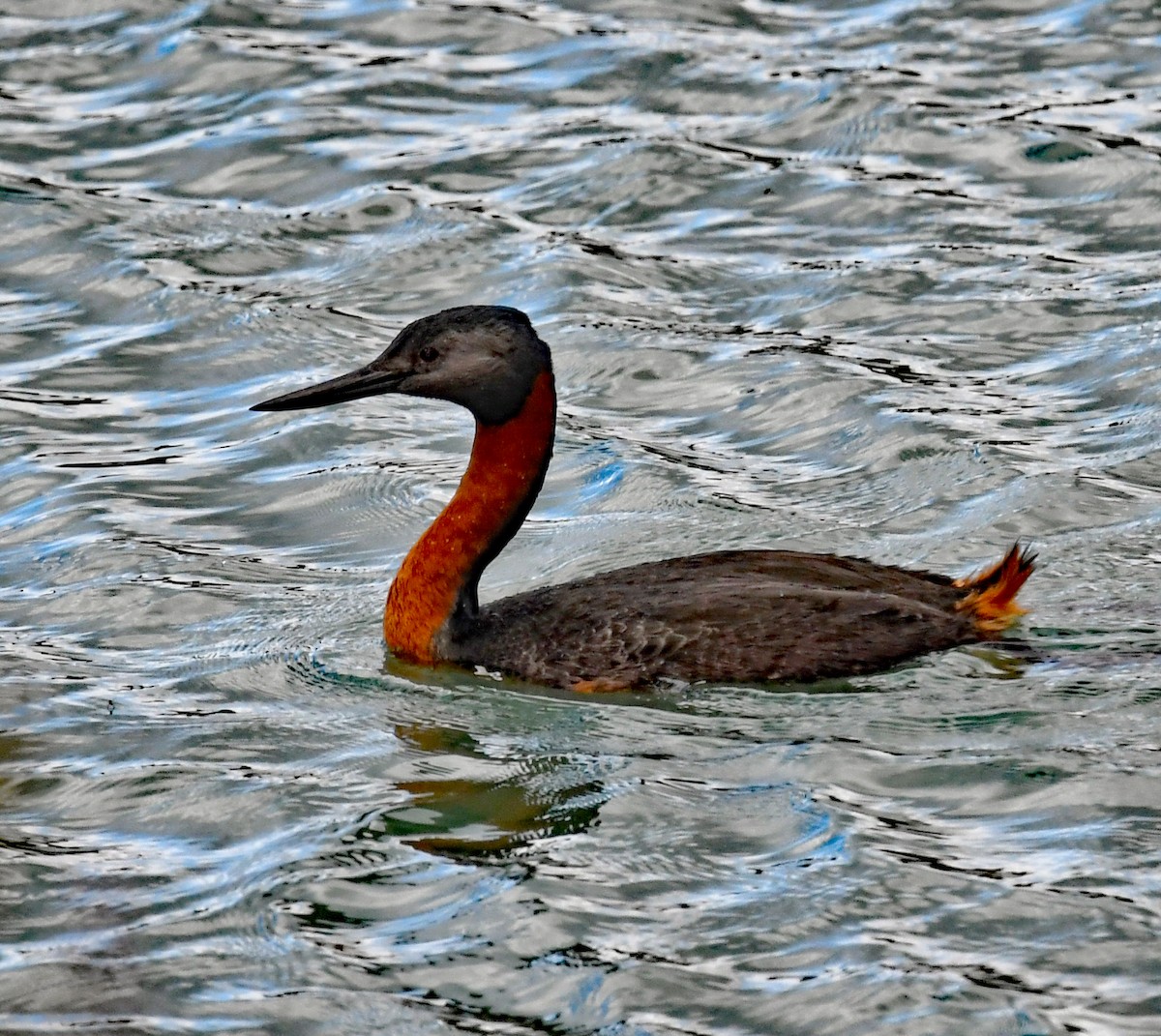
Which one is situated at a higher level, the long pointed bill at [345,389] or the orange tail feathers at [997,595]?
the long pointed bill at [345,389]

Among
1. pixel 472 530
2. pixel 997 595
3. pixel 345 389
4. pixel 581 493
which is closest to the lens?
pixel 997 595

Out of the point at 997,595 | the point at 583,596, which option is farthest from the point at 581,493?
A: the point at 997,595

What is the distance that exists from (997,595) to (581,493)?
2.20 m

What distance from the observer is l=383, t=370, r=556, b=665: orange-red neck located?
7574mm

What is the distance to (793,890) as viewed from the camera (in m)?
5.87

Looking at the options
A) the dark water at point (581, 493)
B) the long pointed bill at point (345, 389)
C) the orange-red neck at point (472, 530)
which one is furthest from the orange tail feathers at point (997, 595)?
the long pointed bill at point (345, 389)

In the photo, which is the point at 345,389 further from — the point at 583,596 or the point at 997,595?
the point at 997,595

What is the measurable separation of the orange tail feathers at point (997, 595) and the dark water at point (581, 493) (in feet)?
0.44

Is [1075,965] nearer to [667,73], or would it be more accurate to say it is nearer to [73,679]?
[73,679]

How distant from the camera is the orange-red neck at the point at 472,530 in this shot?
7574mm

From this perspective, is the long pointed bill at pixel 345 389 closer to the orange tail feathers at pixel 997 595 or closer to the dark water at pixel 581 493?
the dark water at pixel 581 493

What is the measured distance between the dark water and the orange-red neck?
0.22m

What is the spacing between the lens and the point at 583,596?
7.50 m

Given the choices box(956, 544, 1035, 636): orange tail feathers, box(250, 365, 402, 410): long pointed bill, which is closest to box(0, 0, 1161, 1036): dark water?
box(956, 544, 1035, 636): orange tail feathers
